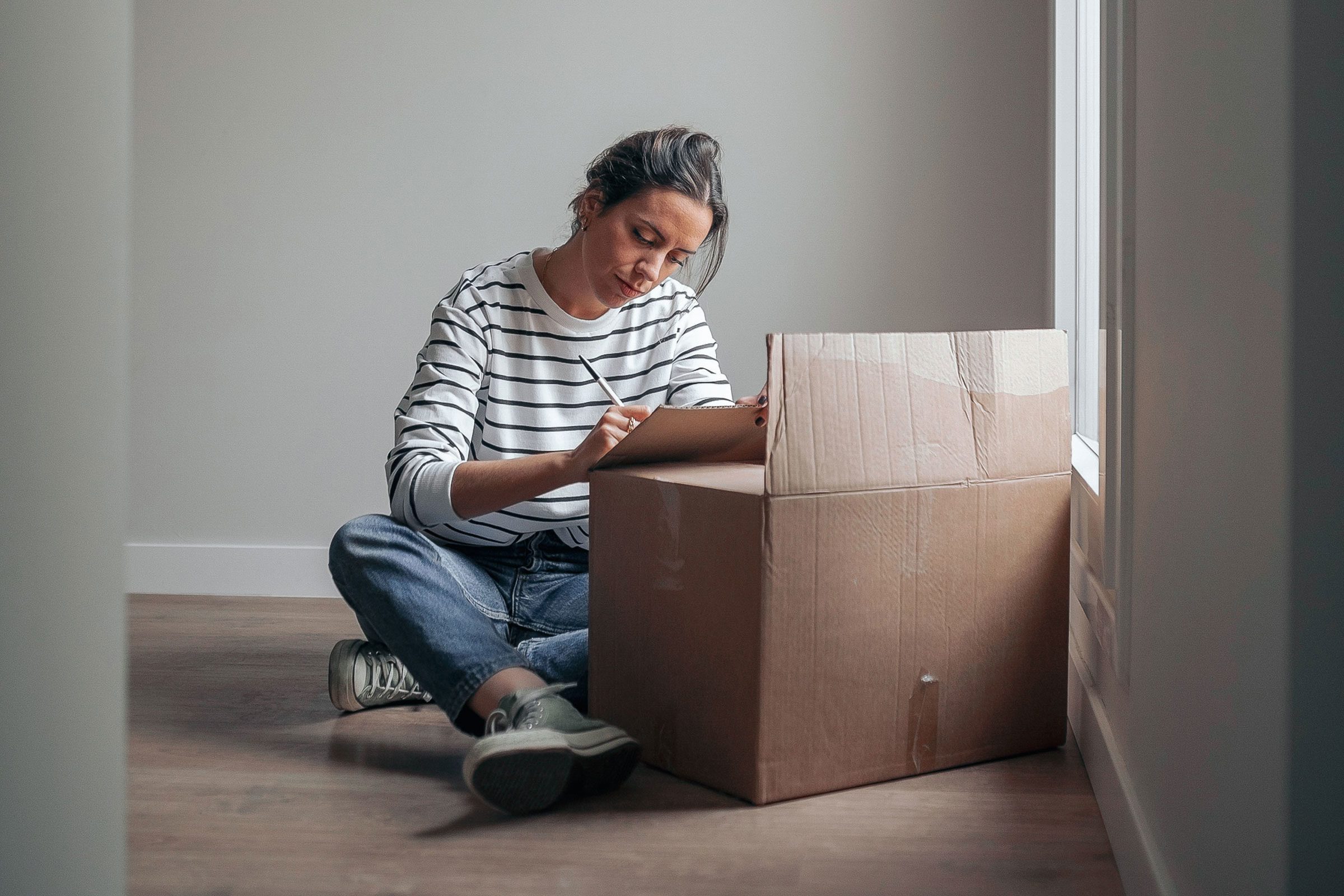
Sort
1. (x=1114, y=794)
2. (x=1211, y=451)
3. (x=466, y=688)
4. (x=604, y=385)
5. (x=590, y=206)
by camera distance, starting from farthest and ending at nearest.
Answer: (x=590, y=206) < (x=604, y=385) < (x=466, y=688) < (x=1114, y=794) < (x=1211, y=451)

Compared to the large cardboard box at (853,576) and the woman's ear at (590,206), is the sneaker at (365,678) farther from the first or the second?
the woman's ear at (590,206)

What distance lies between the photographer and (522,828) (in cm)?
111

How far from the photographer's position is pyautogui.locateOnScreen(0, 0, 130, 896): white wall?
44 centimetres

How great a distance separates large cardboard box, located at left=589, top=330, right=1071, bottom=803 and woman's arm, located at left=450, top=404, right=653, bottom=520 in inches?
2.4

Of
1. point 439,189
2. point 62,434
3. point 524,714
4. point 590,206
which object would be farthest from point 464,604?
point 439,189

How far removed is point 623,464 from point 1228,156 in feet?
2.43

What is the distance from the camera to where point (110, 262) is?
1.56 ft

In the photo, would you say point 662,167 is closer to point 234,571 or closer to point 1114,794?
point 1114,794

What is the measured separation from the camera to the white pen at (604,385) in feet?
4.86

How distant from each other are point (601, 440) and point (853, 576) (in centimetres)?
31

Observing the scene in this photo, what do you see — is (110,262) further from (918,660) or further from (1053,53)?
(1053,53)

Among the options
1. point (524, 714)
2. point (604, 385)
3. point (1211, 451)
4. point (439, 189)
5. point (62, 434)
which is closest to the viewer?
point (62, 434)

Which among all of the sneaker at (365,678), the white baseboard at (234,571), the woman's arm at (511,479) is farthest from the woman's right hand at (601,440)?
the white baseboard at (234,571)

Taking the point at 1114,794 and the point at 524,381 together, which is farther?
the point at 524,381
